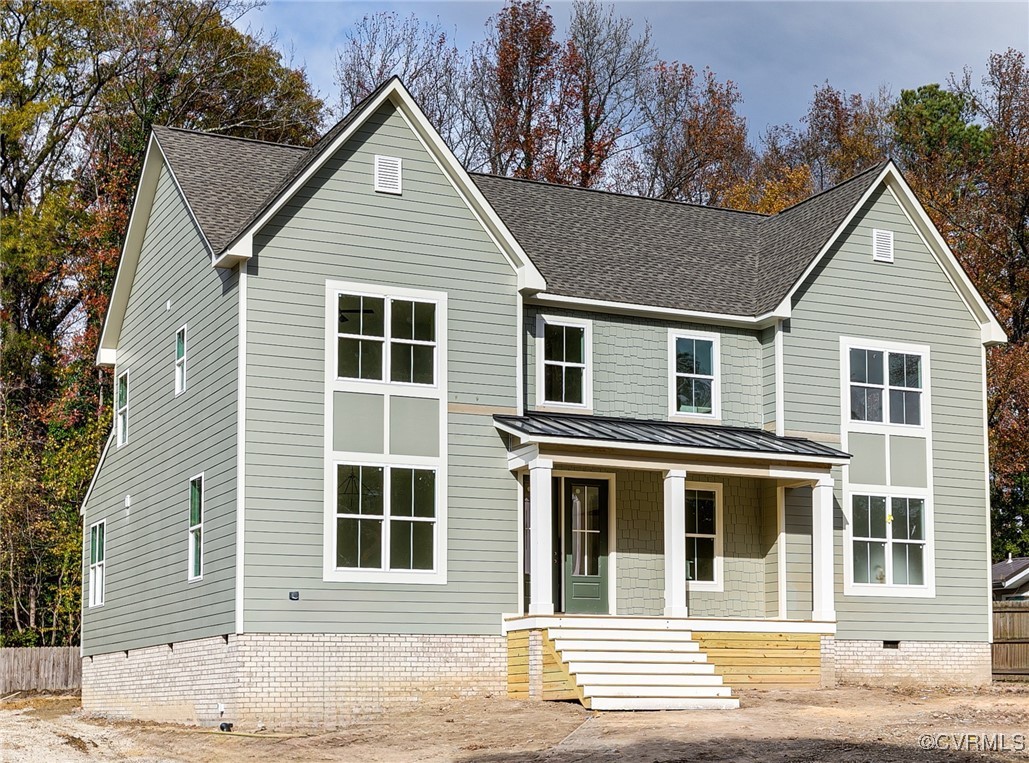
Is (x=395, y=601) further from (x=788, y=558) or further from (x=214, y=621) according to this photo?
(x=788, y=558)

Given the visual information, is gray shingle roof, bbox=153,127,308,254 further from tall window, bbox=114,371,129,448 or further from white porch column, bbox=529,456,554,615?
white porch column, bbox=529,456,554,615

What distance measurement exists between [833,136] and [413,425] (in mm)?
33143

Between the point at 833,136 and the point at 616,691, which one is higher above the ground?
the point at 833,136

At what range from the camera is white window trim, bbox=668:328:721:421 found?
25.0 m

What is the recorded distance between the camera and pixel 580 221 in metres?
27.2

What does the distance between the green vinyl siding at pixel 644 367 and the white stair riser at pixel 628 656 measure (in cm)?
456

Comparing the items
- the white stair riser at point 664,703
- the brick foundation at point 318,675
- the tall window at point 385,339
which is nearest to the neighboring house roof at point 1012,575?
the white stair riser at point 664,703

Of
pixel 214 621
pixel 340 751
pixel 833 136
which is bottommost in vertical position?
pixel 340 751

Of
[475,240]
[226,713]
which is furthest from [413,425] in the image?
[226,713]

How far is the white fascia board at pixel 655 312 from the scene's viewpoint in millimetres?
23734

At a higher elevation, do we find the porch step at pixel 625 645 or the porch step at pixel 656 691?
the porch step at pixel 625 645

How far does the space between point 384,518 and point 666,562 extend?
4.65 metres

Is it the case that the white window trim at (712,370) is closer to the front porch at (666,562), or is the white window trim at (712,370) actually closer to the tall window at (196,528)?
the front porch at (666,562)

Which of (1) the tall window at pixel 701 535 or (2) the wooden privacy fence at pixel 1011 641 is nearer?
(1) the tall window at pixel 701 535
